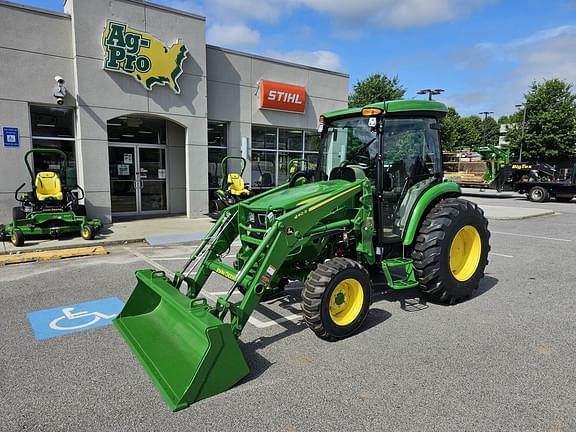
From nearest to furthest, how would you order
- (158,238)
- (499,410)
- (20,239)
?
(499,410) → (20,239) → (158,238)

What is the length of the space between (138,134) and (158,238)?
15.8ft

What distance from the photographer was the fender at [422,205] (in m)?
4.68

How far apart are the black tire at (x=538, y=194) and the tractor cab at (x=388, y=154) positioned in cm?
1797

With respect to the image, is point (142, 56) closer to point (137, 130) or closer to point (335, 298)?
point (137, 130)

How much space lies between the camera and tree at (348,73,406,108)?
107ft

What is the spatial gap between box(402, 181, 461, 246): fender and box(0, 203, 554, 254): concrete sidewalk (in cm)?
576

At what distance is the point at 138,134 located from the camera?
12.3 meters

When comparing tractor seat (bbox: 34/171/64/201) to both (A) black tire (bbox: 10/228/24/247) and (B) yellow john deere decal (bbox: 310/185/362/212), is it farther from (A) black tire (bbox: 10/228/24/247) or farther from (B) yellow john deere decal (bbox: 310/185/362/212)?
(B) yellow john deere decal (bbox: 310/185/362/212)

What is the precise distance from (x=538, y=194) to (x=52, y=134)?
70.5 ft

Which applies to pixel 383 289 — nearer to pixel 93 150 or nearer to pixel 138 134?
pixel 93 150

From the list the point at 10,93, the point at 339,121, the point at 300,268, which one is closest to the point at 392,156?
the point at 339,121

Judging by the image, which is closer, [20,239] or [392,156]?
[392,156]

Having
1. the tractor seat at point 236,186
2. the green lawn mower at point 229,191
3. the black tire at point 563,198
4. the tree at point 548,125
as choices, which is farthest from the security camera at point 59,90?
the tree at point 548,125

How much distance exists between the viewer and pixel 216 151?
13.3m
